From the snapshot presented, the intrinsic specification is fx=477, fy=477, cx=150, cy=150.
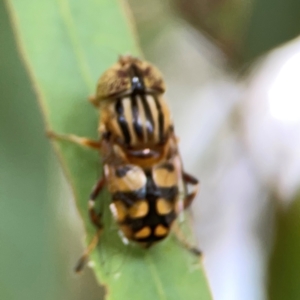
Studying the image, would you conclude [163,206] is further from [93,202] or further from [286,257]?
[286,257]

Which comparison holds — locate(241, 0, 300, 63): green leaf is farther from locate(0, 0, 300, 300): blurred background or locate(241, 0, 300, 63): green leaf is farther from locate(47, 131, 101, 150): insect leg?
locate(47, 131, 101, 150): insect leg

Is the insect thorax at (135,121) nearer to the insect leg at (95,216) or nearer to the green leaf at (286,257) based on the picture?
the insect leg at (95,216)

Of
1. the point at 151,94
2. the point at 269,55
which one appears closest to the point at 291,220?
the point at 269,55

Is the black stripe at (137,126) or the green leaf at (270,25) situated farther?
the green leaf at (270,25)

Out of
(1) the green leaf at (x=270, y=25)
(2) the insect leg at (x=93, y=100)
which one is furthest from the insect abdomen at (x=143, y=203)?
(1) the green leaf at (x=270, y=25)

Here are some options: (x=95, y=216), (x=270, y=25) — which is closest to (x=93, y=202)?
(x=95, y=216)
